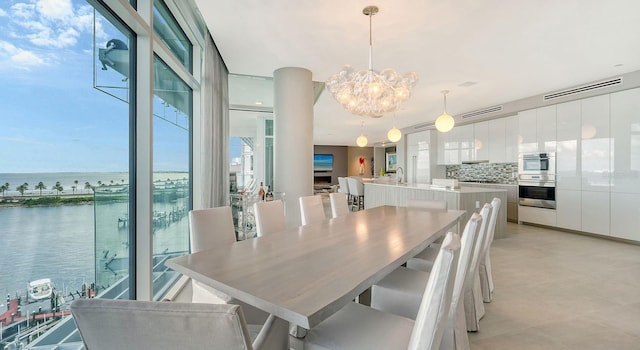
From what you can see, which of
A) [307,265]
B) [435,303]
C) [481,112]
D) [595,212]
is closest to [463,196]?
[595,212]

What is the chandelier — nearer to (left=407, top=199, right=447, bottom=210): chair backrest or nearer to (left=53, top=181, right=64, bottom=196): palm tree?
(left=407, top=199, right=447, bottom=210): chair backrest

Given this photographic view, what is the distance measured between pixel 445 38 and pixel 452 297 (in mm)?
2968

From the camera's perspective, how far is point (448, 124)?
5062mm

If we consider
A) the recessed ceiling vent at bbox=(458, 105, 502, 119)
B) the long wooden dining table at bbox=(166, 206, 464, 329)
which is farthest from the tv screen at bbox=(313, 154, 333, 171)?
the long wooden dining table at bbox=(166, 206, 464, 329)

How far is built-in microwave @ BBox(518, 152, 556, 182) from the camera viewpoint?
5.60 meters

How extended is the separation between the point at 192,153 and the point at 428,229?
2784 mm

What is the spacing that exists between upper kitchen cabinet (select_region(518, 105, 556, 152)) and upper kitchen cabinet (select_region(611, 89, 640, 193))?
37.5 inches

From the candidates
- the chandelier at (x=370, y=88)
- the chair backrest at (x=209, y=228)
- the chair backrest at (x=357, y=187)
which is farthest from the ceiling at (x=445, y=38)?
the chair backrest at (x=357, y=187)

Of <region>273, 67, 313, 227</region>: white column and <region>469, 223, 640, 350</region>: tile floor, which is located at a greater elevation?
<region>273, 67, 313, 227</region>: white column

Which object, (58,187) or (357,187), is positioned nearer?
(58,187)

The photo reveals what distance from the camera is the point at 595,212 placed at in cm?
491

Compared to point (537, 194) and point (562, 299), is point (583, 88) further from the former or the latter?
point (562, 299)

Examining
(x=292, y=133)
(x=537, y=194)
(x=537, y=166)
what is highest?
(x=292, y=133)

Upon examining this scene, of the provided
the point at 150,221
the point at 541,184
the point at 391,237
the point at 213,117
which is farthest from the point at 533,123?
the point at 150,221
